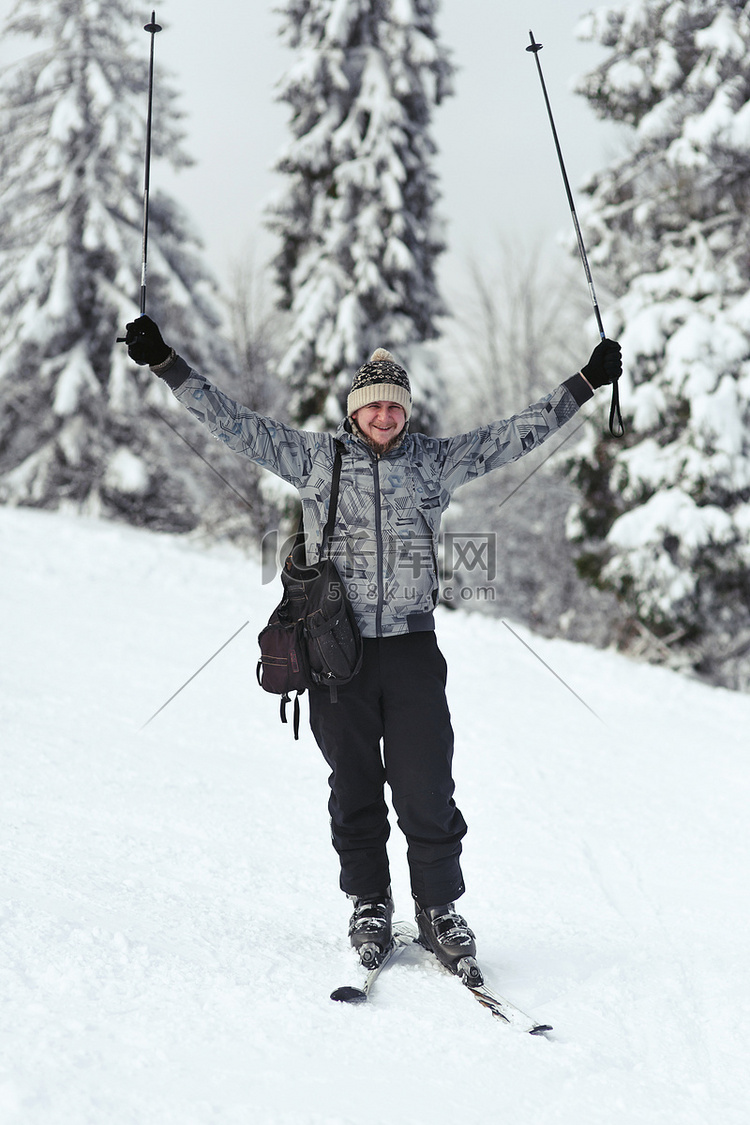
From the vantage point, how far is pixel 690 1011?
253cm

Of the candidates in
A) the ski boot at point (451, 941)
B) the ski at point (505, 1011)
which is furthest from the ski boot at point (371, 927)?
the ski at point (505, 1011)

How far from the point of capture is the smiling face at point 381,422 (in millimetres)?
2682

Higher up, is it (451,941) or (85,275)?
(85,275)

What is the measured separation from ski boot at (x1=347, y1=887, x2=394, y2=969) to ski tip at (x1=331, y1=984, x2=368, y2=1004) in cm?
20

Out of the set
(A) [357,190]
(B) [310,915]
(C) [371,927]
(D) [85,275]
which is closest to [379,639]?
(C) [371,927]

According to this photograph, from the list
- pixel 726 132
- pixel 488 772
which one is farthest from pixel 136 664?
pixel 726 132

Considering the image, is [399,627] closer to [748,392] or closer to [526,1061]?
[526,1061]

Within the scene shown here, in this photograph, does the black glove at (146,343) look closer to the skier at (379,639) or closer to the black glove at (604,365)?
the skier at (379,639)

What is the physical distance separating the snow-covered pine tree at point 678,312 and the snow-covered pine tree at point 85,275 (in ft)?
21.5

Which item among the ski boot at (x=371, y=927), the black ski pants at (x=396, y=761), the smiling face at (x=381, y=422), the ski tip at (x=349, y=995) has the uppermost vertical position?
the smiling face at (x=381, y=422)

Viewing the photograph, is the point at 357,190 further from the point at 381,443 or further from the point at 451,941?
the point at 451,941

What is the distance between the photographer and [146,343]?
2562mm

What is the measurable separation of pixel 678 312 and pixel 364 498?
7.92m

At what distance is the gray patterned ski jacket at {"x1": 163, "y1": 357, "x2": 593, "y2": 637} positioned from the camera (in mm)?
2637
